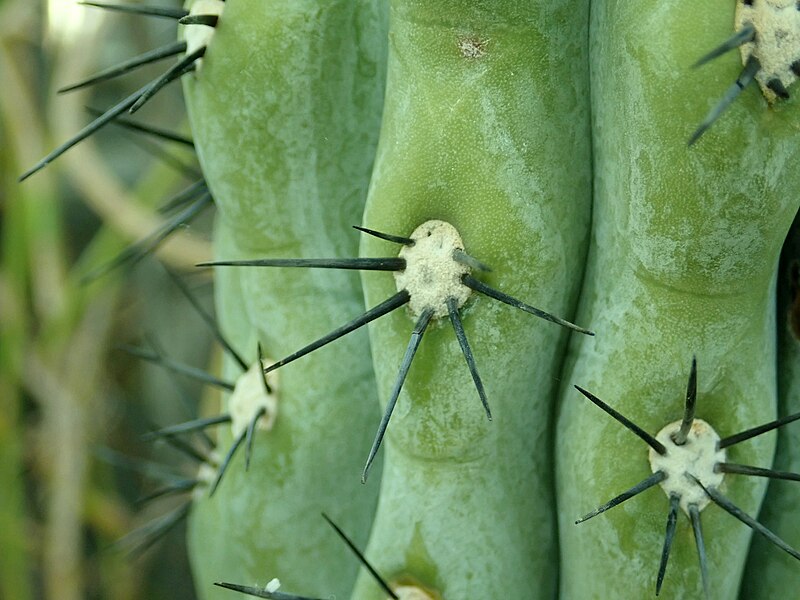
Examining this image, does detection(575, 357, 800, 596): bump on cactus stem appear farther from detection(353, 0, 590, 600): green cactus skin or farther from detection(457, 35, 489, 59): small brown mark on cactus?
detection(457, 35, 489, 59): small brown mark on cactus

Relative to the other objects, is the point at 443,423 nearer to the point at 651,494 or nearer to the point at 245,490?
the point at 651,494

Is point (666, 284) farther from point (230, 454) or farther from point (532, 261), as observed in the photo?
point (230, 454)

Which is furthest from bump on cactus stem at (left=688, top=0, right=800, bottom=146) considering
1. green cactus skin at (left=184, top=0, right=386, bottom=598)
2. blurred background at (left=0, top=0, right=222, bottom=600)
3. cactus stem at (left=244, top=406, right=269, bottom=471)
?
blurred background at (left=0, top=0, right=222, bottom=600)

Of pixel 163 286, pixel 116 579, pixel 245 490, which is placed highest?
pixel 163 286

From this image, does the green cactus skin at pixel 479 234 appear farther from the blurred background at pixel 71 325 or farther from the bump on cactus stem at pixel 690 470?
the blurred background at pixel 71 325

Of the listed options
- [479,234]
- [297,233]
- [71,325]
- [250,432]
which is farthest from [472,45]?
[71,325]

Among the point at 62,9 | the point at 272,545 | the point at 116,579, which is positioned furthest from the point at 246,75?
the point at 116,579
